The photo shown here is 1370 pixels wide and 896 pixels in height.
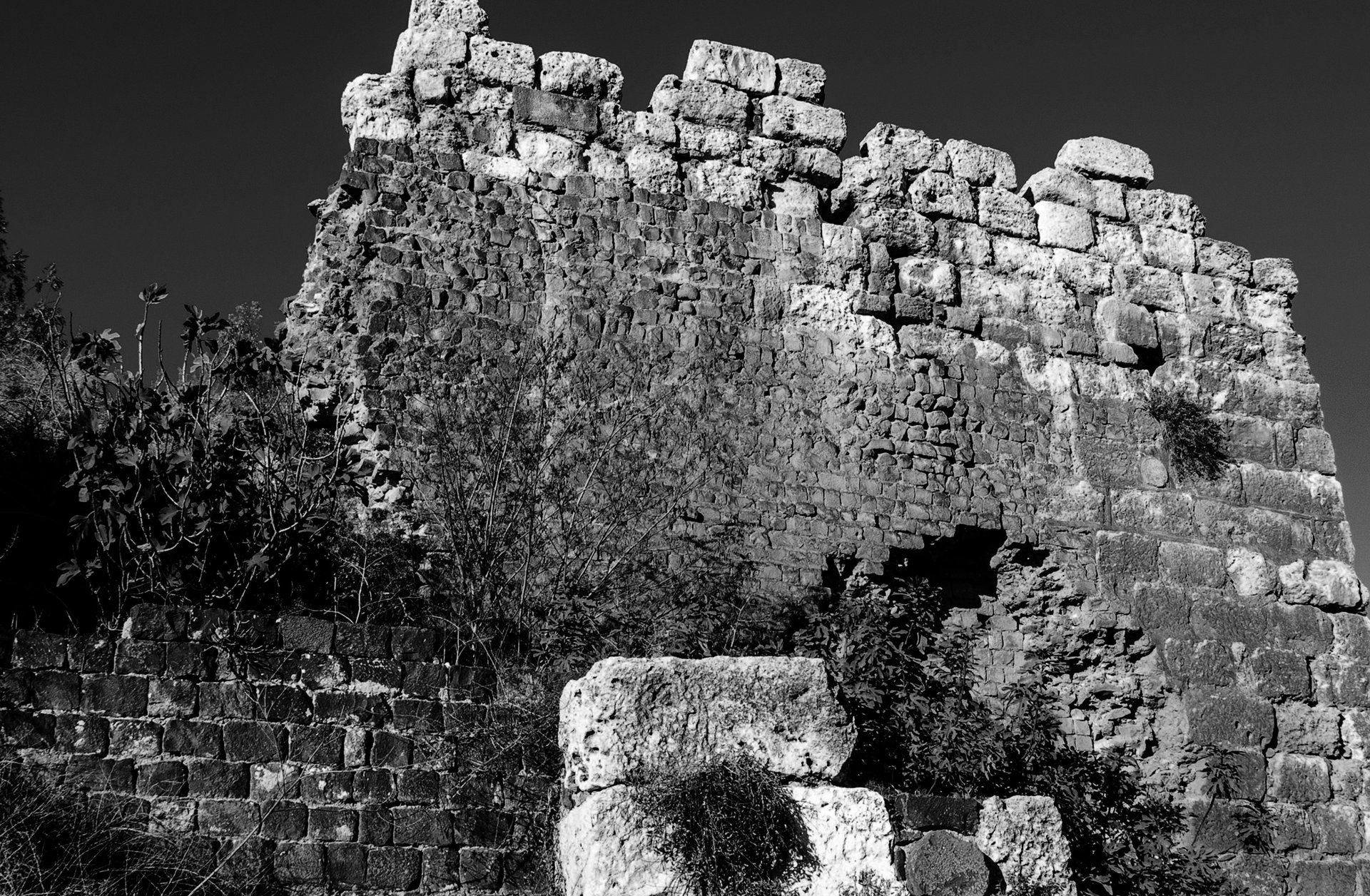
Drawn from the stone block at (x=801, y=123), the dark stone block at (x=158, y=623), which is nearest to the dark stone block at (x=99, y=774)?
the dark stone block at (x=158, y=623)

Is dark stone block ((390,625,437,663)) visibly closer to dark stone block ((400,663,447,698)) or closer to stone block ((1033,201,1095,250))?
dark stone block ((400,663,447,698))

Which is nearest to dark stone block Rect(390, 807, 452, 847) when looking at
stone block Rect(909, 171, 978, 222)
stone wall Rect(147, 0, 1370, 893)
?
stone wall Rect(147, 0, 1370, 893)

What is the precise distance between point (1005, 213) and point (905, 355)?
4.43 ft

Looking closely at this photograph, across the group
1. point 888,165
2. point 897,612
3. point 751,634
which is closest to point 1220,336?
point 888,165

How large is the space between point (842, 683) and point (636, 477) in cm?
168

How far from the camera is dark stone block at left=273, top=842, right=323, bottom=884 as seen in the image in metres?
4.73

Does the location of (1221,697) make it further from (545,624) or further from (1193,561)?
(545,624)

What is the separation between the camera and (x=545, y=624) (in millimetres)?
6094

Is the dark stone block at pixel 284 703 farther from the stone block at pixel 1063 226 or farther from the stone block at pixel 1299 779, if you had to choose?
the stone block at pixel 1063 226

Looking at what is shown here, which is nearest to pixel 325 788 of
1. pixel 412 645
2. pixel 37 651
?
pixel 412 645

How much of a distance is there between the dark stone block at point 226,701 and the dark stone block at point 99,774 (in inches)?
12.0

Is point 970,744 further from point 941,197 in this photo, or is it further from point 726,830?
point 941,197

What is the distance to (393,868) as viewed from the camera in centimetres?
486

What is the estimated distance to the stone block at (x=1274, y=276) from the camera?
9312 mm
